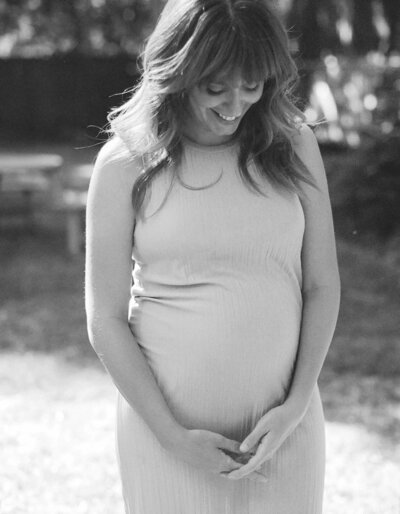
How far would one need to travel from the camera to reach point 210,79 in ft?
4.99

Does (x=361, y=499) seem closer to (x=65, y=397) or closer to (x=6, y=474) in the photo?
(x=6, y=474)

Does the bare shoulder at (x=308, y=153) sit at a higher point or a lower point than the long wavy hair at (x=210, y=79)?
lower

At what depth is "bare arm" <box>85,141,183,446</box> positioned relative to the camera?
156cm

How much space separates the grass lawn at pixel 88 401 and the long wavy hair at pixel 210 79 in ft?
6.75

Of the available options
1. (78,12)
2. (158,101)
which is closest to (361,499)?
(158,101)

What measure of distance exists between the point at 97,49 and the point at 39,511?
1620cm

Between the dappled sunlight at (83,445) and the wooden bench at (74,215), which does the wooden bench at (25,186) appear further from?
the dappled sunlight at (83,445)

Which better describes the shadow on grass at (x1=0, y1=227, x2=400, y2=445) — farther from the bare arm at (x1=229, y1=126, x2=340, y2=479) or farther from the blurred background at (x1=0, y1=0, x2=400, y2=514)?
the bare arm at (x1=229, y1=126, x2=340, y2=479)

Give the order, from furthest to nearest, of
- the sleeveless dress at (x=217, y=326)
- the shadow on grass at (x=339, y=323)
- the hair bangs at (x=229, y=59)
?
the shadow on grass at (x=339, y=323) < the sleeveless dress at (x=217, y=326) < the hair bangs at (x=229, y=59)

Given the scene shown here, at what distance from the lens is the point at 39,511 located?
10.9 ft

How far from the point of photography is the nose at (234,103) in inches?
60.2

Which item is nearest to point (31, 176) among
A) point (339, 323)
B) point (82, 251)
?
point (82, 251)

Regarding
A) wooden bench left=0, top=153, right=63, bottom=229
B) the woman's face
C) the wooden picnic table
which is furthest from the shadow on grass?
the woman's face

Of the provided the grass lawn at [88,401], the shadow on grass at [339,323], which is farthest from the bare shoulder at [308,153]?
the shadow on grass at [339,323]
